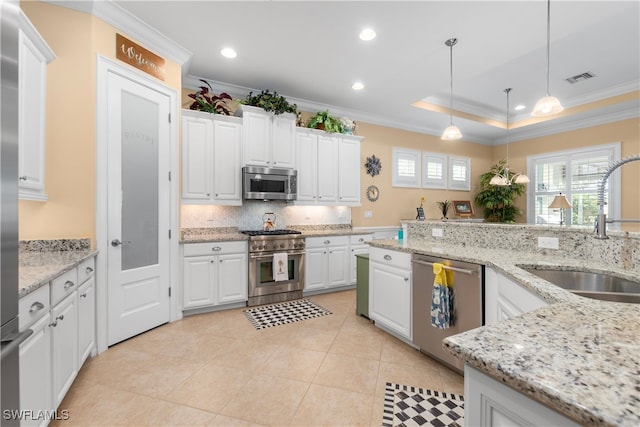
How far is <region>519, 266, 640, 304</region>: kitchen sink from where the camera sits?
1316 mm

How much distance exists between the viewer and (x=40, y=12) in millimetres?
2287

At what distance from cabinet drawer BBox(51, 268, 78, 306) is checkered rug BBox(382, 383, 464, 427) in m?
2.03

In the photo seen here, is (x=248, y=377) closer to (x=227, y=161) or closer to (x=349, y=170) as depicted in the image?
(x=227, y=161)

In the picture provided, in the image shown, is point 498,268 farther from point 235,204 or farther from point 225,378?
point 235,204

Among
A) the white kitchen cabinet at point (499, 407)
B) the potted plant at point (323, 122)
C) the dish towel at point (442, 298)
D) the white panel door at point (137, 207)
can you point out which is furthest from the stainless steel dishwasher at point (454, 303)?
the potted plant at point (323, 122)

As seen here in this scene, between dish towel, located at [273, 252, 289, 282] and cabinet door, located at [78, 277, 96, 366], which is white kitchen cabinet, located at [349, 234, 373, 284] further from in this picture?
cabinet door, located at [78, 277, 96, 366]

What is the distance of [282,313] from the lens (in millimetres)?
3432

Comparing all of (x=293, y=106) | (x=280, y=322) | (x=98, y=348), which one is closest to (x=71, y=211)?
(x=98, y=348)

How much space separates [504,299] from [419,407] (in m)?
0.87

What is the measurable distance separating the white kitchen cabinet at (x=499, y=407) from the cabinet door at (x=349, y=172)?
158 inches

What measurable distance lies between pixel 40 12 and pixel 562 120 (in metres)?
7.54

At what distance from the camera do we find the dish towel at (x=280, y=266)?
374cm

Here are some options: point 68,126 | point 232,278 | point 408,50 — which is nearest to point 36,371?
point 68,126

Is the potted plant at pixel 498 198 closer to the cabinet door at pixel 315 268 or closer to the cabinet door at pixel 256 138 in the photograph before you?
the cabinet door at pixel 315 268
